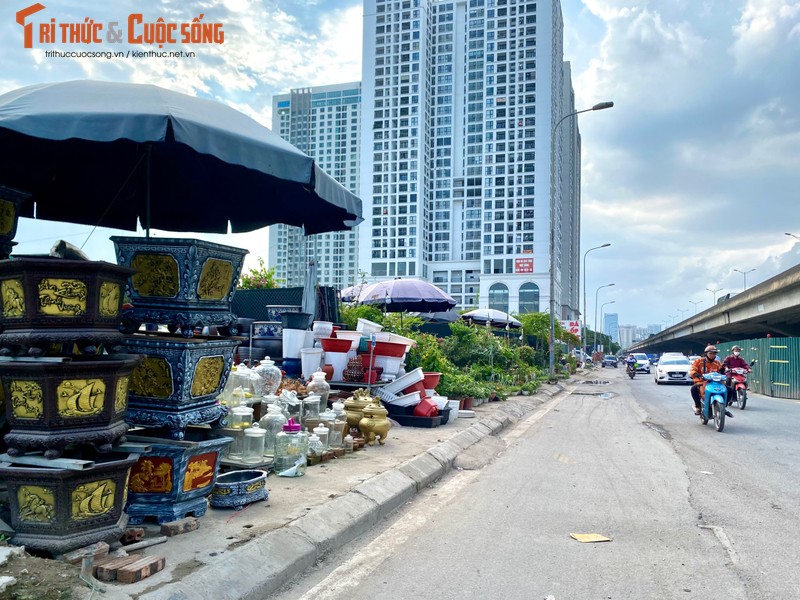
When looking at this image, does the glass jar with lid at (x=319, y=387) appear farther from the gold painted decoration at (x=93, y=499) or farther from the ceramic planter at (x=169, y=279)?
the gold painted decoration at (x=93, y=499)

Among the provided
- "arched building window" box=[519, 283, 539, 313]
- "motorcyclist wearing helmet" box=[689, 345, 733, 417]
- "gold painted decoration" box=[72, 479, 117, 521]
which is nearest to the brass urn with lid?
"gold painted decoration" box=[72, 479, 117, 521]

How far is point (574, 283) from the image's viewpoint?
149625mm

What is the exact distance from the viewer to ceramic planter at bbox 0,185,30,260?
428 centimetres

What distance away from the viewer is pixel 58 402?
3492 millimetres

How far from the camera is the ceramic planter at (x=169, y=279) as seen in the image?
14.0 feet

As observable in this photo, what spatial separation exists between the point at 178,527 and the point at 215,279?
1.74m

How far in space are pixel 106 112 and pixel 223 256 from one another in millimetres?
1278

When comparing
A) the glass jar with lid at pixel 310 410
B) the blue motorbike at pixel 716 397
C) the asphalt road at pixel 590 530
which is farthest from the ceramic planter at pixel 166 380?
the blue motorbike at pixel 716 397

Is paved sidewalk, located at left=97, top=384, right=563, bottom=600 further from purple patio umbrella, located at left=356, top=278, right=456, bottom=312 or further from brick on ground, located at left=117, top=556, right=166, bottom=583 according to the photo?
purple patio umbrella, located at left=356, top=278, right=456, bottom=312

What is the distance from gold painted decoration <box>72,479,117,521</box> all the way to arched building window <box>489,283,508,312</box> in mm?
101140

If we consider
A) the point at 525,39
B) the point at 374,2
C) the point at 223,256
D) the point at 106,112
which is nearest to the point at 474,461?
the point at 223,256

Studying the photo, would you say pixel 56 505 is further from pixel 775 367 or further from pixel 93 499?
pixel 775 367

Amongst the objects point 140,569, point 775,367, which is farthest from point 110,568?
point 775,367

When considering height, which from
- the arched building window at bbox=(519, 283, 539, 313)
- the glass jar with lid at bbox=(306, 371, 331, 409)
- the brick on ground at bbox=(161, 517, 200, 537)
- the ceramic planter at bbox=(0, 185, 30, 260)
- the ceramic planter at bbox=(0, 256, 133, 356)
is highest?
the arched building window at bbox=(519, 283, 539, 313)
